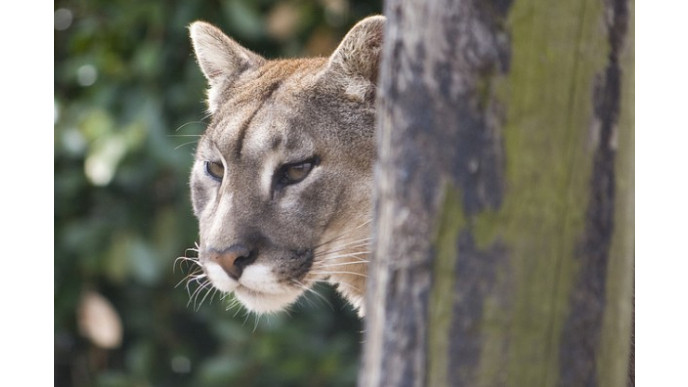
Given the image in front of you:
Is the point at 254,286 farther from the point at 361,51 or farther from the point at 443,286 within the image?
the point at 443,286

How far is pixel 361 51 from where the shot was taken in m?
2.86

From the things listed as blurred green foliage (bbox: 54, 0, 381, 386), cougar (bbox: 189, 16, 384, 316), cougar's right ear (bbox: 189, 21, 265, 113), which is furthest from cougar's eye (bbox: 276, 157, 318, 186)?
blurred green foliage (bbox: 54, 0, 381, 386)

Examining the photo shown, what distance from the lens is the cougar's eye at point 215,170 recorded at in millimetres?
3021

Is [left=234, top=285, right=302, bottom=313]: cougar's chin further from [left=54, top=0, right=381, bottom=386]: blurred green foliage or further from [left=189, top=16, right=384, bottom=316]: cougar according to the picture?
[left=54, top=0, right=381, bottom=386]: blurred green foliage

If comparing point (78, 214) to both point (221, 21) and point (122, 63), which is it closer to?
point (122, 63)

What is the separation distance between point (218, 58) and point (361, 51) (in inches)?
23.7

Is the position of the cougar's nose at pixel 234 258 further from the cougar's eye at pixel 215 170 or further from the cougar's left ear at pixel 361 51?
the cougar's left ear at pixel 361 51

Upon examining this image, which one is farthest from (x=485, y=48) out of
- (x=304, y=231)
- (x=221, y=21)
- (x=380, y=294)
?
(x=221, y=21)

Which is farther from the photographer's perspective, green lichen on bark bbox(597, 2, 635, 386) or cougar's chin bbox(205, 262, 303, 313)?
cougar's chin bbox(205, 262, 303, 313)

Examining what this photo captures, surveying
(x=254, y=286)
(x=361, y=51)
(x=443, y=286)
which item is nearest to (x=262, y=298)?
(x=254, y=286)

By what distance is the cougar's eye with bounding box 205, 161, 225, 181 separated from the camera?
119 inches

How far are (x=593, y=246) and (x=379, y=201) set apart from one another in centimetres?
36

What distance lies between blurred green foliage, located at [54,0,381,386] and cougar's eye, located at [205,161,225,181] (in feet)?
6.76

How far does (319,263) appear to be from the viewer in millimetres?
2863
